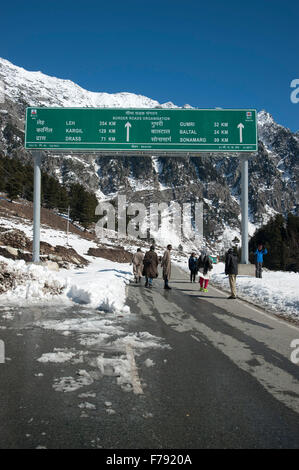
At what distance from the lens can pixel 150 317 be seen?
25.0 feet

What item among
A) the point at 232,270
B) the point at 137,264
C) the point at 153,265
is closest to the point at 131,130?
the point at 137,264

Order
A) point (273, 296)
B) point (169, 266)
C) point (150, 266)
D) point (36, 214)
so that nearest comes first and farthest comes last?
point (273, 296)
point (169, 266)
point (150, 266)
point (36, 214)

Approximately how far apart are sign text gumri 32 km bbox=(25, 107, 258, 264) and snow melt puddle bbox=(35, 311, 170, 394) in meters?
12.2

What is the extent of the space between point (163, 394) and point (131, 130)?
642 inches

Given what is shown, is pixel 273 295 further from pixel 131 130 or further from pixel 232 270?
pixel 131 130

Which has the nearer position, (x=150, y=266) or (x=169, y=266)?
(x=169, y=266)

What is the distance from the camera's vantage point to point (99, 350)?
496cm

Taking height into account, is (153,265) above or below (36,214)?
below

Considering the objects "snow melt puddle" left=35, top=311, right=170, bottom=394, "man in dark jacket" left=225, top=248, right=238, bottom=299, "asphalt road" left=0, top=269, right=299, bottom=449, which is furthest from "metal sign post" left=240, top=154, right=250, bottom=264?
"snow melt puddle" left=35, top=311, right=170, bottom=394

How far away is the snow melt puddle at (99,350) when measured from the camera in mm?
3865

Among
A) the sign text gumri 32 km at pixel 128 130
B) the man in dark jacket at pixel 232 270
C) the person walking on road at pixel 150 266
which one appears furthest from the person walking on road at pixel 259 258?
the person walking on road at pixel 150 266

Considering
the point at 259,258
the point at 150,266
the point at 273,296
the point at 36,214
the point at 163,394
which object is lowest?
the point at 273,296

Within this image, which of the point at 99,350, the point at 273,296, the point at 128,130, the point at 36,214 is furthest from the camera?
the point at 36,214
